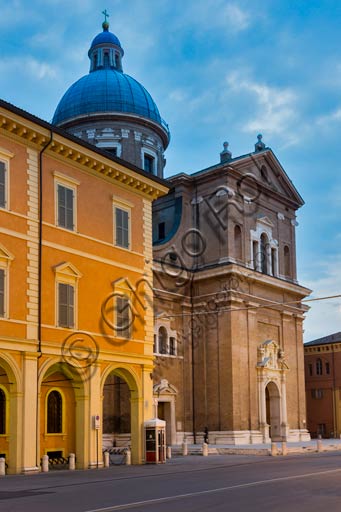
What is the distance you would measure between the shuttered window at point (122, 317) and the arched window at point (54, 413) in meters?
3.33

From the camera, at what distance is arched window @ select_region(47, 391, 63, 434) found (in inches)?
1064

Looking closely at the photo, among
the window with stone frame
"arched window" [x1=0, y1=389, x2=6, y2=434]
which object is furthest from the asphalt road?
the window with stone frame

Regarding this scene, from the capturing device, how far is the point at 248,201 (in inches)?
1893

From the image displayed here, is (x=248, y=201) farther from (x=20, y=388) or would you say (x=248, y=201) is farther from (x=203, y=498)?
(x=203, y=498)

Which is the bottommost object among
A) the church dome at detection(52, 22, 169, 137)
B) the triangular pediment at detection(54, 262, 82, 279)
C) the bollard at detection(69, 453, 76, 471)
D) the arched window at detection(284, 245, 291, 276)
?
the bollard at detection(69, 453, 76, 471)

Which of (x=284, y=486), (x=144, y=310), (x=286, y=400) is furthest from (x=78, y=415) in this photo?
(x=286, y=400)

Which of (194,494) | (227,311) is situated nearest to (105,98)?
(227,311)

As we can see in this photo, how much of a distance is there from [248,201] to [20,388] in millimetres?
27822

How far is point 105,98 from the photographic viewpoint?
50719mm

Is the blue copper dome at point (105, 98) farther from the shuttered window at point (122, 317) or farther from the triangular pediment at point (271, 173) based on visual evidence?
the shuttered window at point (122, 317)

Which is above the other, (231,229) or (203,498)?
(231,229)

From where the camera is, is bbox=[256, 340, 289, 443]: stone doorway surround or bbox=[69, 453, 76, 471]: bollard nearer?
bbox=[69, 453, 76, 471]: bollard

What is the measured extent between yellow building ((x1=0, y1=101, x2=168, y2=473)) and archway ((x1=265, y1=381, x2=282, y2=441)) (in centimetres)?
2026

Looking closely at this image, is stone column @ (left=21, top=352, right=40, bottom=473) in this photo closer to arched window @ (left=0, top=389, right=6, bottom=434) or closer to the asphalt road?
the asphalt road
